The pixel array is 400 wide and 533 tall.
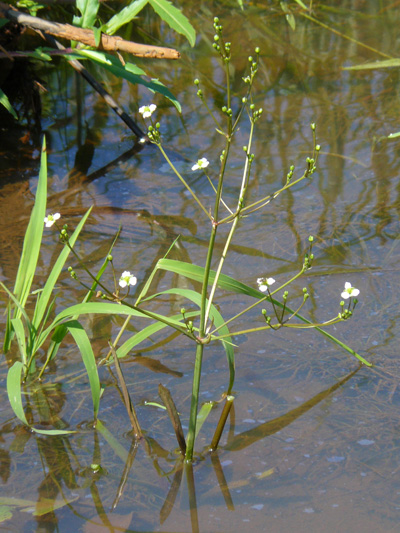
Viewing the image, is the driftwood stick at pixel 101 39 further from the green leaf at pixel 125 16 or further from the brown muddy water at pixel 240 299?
the brown muddy water at pixel 240 299

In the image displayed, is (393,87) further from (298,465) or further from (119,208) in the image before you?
(298,465)

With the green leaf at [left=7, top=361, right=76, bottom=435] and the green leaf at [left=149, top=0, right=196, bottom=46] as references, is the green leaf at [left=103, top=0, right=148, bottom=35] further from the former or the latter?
the green leaf at [left=7, top=361, right=76, bottom=435]

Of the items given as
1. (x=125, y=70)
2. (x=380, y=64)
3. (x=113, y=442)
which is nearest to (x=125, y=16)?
(x=125, y=70)

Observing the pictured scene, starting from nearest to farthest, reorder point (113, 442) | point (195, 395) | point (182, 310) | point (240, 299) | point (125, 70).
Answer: point (182, 310), point (195, 395), point (113, 442), point (240, 299), point (125, 70)

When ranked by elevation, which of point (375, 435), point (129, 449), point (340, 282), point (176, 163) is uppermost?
point (176, 163)

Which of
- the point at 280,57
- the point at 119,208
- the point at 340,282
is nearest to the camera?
the point at 340,282

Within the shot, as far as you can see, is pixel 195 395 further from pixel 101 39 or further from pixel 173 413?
pixel 101 39

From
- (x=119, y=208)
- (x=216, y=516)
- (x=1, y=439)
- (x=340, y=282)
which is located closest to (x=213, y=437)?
(x=216, y=516)
